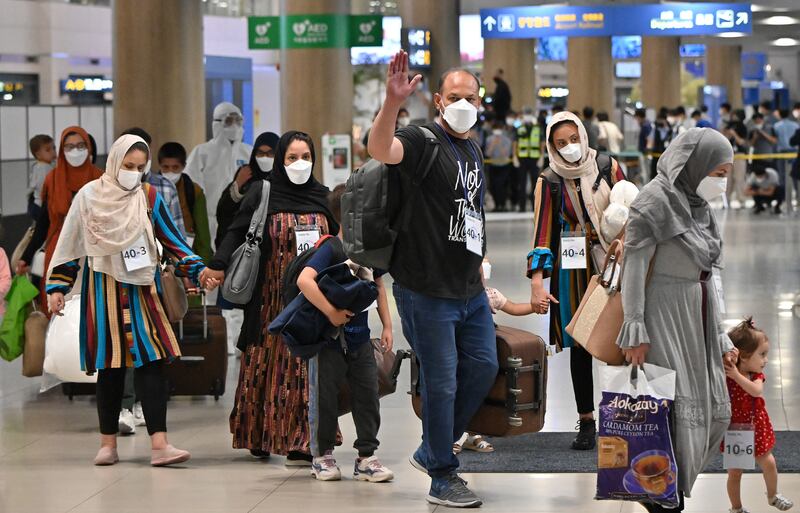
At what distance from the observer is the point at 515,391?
614cm

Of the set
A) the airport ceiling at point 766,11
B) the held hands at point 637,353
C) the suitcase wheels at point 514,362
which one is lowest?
the suitcase wheels at point 514,362

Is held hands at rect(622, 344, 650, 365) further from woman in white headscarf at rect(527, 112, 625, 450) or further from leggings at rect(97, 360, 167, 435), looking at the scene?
leggings at rect(97, 360, 167, 435)

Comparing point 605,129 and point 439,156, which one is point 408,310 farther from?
point 605,129

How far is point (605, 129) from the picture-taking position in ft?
88.7

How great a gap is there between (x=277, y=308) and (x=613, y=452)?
7.68ft

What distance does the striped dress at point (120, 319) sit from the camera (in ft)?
22.4

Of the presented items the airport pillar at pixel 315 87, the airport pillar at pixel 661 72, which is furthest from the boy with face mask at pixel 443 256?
the airport pillar at pixel 661 72

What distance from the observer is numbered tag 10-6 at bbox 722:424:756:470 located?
5.36 m

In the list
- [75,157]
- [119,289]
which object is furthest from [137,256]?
[75,157]

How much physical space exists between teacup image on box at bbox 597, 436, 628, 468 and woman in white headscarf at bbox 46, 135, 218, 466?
7.97ft

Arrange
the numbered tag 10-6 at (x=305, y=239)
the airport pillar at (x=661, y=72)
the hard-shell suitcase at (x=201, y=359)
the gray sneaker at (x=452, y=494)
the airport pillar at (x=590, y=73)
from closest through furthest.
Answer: the gray sneaker at (x=452, y=494), the numbered tag 10-6 at (x=305, y=239), the hard-shell suitcase at (x=201, y=359), the airport pillar at (x=590, y=73), the airport pillar at (x=661, y=72)

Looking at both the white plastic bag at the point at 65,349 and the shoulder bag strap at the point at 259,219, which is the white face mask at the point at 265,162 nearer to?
the white plastic bag at the point at 65,349

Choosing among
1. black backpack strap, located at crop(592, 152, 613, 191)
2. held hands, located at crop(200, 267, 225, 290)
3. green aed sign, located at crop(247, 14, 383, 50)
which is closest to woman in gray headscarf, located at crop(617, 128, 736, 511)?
black backpack strap, located at crop(592, 152, 613, 191)

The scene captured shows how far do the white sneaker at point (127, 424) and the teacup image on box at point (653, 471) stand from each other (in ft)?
11.9
